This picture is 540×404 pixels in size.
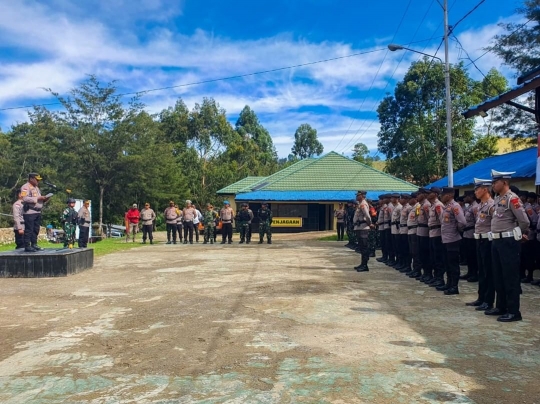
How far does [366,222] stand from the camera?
34.5 ft

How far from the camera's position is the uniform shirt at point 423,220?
9316mm

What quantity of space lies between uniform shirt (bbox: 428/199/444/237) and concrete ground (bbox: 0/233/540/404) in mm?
1054

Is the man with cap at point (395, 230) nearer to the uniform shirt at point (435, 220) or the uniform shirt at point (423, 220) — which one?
the uniform shirt at point (423, 220)

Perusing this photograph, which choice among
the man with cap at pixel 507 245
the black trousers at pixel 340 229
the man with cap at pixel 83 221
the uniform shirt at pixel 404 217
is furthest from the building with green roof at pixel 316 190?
the man with cap at pixel 507 245

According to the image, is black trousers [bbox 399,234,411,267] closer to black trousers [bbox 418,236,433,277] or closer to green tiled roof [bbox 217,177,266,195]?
black trousers [bbox 418,236,433,277]

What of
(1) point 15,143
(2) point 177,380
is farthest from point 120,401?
(1) point 15,143

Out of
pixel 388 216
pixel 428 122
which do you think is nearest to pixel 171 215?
pixel 388 216

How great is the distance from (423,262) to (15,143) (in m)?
40.1

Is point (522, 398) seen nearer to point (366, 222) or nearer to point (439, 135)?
point (366, 222)

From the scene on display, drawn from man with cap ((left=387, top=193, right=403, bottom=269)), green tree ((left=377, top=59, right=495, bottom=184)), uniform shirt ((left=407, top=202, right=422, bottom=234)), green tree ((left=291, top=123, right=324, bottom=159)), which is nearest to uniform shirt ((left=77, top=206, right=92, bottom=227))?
man with cap ((left=387, top=193, right=403, bottom=269))

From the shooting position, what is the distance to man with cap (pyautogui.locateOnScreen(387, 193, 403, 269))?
450 inches

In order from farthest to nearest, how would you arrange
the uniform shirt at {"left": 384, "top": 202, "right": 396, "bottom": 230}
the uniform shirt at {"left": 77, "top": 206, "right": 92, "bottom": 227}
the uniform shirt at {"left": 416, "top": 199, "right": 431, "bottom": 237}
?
the uniform shirt at {"left": 77, "top": 206, "right": 92, "bottom": 227} < the uniform shirt at {"left": 384, "top": 202, "right": 396, "bottom": 230} < the uniform shirt at {"left": 416, "top": 199, "right": 431, "bottom": 237}

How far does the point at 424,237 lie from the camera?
9547 millimetres

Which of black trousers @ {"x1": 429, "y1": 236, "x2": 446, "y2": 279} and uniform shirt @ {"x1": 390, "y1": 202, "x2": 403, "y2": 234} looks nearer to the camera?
black trousers @ {"x1": 429, "y1": 236, "x2": 446, "y2": 279}
